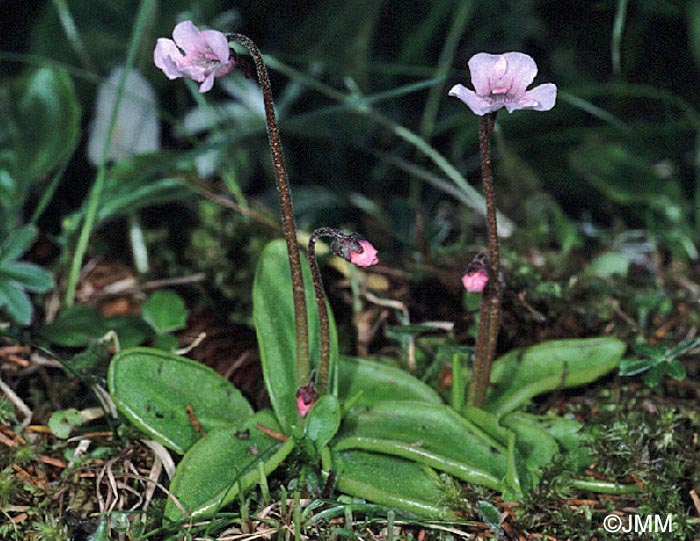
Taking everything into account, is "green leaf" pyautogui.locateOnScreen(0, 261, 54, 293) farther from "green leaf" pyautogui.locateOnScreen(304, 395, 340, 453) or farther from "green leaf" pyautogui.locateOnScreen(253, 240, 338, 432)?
"green leaf" pyautogui.locateOnScreen(304, 395, 340, 453)

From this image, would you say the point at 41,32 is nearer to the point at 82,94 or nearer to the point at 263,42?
the point at 82,94

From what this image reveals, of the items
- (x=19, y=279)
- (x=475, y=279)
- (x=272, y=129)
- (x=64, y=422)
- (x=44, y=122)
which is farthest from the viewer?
(x=44, y=122)

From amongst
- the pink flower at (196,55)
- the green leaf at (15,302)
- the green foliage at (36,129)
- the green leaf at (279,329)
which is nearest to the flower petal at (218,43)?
the pink flower at (196,55)

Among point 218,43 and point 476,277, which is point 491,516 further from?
point 218,43

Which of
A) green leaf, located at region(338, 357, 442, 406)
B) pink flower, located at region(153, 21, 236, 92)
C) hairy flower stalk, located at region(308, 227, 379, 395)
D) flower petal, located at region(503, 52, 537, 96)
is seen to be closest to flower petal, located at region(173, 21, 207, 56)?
pink flower, located at region(153, 21, 236, 92)

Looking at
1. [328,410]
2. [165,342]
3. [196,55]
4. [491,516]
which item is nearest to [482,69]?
[196,55]

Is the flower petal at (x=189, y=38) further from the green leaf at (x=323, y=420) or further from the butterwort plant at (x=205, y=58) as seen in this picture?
the green leaf at (x=323, y=420)

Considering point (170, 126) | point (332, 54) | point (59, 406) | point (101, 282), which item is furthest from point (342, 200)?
point (59, 406)
